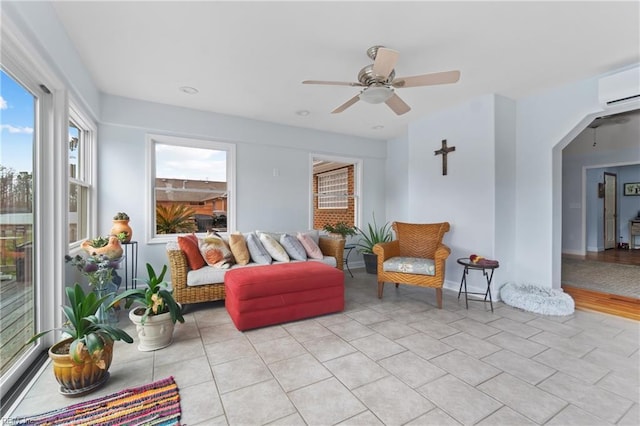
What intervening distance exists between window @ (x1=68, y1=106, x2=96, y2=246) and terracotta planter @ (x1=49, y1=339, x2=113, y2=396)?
5.35 feet

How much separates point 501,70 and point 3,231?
4.25 metres

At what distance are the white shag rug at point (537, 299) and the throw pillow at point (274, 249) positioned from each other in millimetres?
2702

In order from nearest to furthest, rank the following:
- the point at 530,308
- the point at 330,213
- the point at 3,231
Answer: the point at 3,231 < the point at 530,308 < the point at 330,213

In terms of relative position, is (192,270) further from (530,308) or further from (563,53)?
(563,53)

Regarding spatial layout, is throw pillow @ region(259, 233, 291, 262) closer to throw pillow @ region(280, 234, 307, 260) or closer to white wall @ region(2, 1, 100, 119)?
throw pillow @ region(280, 234, 307, 260)

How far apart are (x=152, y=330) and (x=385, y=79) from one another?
2.84 metres

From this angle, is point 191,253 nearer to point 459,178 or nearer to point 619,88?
point 459,178

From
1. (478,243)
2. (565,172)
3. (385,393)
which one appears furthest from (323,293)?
(565,172)

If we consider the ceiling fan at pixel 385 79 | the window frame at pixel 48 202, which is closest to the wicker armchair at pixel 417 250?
the ceiling fan at pixel 385 79

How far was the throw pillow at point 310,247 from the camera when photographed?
13.1 feet

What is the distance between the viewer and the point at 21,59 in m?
1.78

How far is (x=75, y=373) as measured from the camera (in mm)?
1689

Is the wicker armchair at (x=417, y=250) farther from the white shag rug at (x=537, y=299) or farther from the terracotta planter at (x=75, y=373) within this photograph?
the terracotta planter at (x=75, y=373)

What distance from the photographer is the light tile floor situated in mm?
1583
